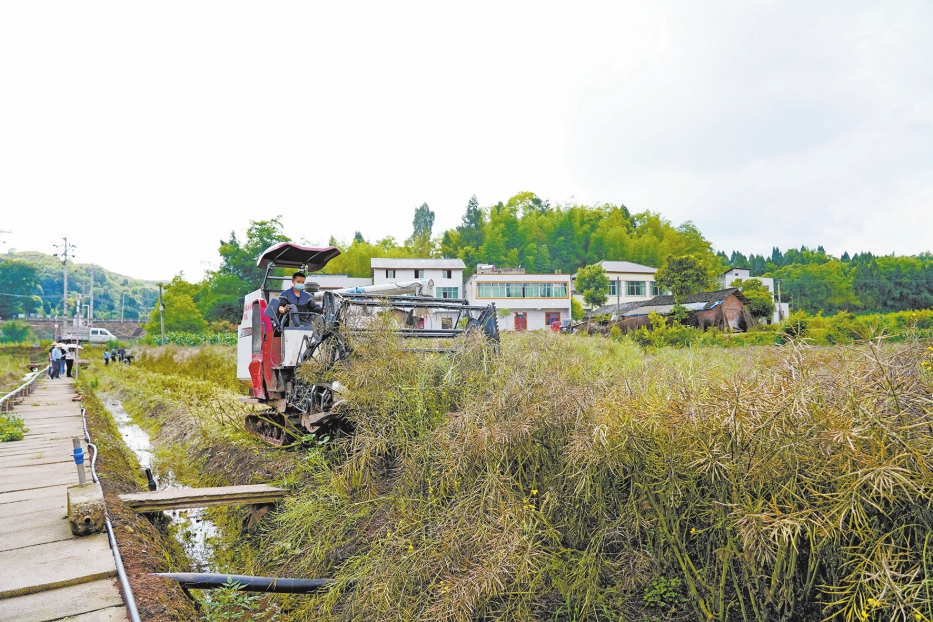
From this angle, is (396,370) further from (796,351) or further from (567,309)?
(567,309)

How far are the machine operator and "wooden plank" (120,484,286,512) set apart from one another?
2102 mm

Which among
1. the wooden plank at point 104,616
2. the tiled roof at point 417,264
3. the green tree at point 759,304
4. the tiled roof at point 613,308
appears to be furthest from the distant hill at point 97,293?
the wooden plank at point 104,616

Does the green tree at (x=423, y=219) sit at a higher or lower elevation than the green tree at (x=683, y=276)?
higher

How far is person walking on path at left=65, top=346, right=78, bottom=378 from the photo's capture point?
76.6 ft

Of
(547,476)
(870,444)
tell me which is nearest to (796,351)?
(870,444)

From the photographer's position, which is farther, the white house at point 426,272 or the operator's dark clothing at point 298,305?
the white house at point 426,272

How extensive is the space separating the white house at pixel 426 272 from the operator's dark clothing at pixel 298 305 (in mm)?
43985

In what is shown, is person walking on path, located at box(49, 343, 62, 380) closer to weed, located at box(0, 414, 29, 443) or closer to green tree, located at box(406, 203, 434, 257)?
weed, located at box(0, 414, 29, 443)

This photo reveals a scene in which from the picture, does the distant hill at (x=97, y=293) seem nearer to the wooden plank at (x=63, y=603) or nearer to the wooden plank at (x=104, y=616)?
the wooden plank at (x=63, y=603)

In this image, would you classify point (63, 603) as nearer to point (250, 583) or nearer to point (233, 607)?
point (250, 583)

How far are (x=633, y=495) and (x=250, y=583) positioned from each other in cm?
308

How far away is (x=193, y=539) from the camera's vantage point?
669cm

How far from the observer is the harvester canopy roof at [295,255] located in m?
7.70

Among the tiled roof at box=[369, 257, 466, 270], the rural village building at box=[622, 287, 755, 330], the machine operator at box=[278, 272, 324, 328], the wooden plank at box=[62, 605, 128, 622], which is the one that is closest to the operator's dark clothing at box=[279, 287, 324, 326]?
the machine operator at box=[278, 272, 324, 328]
